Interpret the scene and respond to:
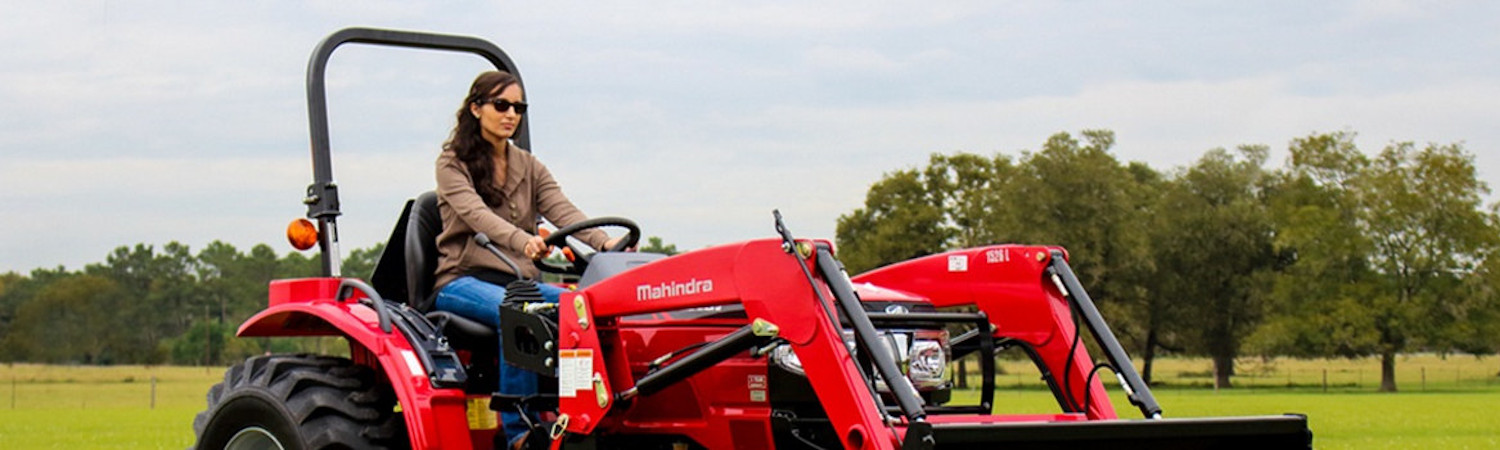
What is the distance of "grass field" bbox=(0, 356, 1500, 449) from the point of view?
25.5m

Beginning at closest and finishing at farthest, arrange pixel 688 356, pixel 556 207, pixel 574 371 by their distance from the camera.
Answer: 1. pixel 688 356
2. pixel 574 371
3. pixel 556 207

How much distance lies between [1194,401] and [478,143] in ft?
132

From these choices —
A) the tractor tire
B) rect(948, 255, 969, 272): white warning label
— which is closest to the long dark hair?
the tractor tire

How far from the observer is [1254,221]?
61438mm

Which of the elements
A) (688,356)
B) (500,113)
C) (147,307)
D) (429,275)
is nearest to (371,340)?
(429,275)

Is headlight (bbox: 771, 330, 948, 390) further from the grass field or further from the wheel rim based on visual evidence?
the wheel rim

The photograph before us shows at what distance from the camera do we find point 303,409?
248 inches

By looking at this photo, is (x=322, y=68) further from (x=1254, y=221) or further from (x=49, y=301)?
(x=49, y=301)

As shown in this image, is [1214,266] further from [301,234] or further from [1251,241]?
[301,234]

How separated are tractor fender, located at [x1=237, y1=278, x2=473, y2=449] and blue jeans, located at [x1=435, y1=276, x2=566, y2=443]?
18 cm

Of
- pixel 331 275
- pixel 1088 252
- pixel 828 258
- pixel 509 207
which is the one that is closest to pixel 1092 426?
pixel 828 258

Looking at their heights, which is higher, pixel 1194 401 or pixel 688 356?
pixel 688 356

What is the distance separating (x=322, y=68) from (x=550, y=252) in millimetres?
1625

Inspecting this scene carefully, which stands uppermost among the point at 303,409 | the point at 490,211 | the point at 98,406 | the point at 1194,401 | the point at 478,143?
the point at 478,143
